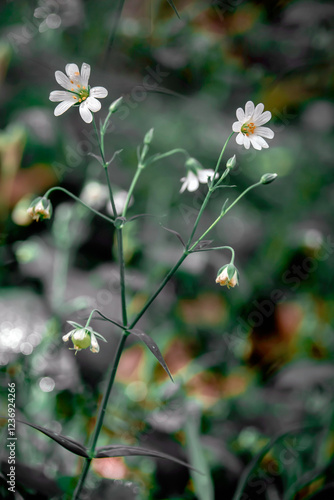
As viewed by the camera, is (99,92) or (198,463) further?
(198,463)

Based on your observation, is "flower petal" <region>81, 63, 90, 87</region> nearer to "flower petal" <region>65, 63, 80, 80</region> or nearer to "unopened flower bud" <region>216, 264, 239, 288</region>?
"flower petal" <region>65, 63, 80, 80</region>

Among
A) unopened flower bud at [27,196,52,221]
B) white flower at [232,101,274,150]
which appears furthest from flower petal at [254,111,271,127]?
unopened flower bud at [27,196,52,221]

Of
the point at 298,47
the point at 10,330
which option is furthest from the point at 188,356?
the point at 298,47

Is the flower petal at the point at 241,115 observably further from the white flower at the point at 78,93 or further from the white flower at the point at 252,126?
the white flower at the point at 78,93

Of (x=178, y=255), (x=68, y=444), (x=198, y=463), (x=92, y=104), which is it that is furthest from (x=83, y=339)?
(x=178, y=255)

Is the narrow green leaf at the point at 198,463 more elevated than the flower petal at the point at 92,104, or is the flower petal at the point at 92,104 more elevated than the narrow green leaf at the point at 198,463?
the flower petal at the point at 92,104

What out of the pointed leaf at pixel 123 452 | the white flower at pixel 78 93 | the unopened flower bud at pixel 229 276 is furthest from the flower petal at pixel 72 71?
the pointed leaf at pixel 123 452

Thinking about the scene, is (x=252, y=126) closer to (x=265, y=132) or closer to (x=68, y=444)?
(x=265, y=132)
